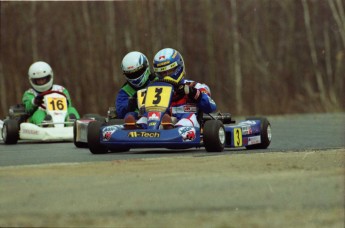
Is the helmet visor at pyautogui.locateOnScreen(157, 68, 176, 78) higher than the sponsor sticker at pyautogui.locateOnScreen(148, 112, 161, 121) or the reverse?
higher

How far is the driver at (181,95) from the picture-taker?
46.8 feet

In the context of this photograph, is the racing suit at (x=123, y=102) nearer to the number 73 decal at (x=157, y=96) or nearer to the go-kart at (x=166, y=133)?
the go-kart at (x=166, y=133)

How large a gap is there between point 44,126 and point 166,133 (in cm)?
523

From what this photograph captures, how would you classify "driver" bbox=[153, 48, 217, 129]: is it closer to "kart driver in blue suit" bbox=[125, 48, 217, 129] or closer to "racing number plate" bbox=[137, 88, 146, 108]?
"kart driver in blue suit" bbox=[125, 48, 217, 129]

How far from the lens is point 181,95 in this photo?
14.5 meters

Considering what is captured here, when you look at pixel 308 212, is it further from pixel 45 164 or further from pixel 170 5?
pixel 170 5

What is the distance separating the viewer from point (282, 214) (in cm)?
820

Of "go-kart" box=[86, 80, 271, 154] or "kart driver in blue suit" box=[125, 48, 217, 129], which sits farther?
"kart driver in blue suit" box=[125, 48, 217, 129]

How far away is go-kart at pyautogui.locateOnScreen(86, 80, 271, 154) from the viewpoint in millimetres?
13758

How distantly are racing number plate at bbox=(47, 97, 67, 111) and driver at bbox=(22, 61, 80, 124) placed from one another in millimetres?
127

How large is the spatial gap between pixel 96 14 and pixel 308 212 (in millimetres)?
27188

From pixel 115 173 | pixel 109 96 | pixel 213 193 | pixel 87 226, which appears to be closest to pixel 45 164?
pixel 115 173

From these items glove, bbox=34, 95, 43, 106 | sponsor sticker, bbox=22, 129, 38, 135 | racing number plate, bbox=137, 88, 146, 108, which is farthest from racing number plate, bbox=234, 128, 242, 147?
glove, bbox=34, 95, 43, 106

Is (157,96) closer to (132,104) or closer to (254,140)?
(132,104)
